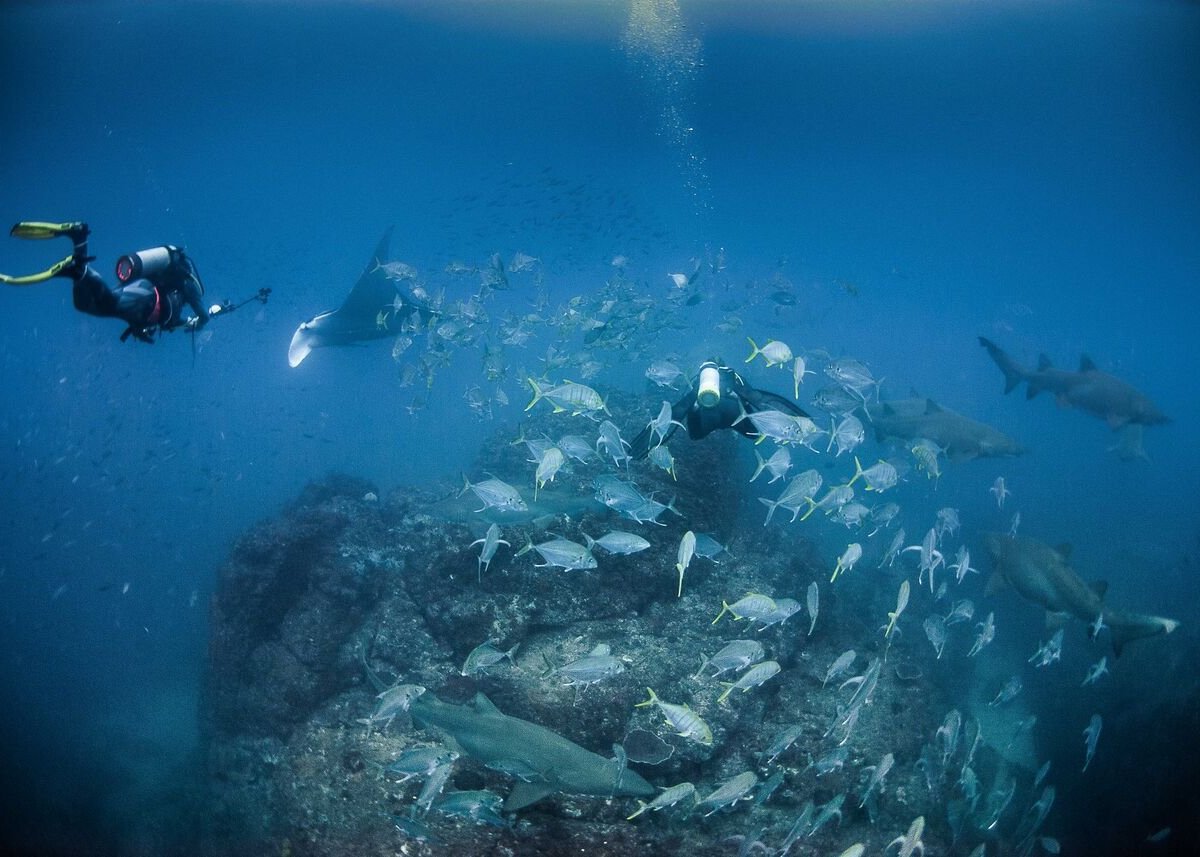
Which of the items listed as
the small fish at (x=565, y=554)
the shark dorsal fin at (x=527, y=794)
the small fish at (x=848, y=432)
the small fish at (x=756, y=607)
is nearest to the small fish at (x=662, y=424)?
the small fish at (x=565, y=554)

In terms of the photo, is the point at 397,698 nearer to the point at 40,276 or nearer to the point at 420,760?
the point at 420,760

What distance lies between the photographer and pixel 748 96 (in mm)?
26547

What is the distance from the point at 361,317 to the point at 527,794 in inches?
498

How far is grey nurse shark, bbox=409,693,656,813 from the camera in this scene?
4.52 metres

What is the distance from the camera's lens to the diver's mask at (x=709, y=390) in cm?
473

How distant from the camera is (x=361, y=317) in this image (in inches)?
554

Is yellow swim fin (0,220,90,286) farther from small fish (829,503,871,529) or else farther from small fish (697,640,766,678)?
small fish (829,503,871,529)

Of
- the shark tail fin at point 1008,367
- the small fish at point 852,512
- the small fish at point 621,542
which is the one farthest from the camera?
the shark tail fin at point 1008,367

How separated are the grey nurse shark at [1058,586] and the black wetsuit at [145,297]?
11103 mm

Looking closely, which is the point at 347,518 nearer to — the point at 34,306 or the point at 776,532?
the point at 776,532

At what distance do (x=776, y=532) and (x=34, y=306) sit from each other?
120 meters

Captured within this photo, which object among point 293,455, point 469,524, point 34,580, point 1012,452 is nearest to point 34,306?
point 293,455

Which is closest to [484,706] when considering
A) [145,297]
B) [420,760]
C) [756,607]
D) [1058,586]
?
[420,760]

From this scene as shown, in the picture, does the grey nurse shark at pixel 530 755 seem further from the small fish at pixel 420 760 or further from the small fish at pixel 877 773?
the small fish at pixel 877 773
